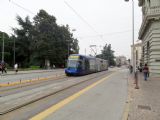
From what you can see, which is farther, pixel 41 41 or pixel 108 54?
pixel 108 54

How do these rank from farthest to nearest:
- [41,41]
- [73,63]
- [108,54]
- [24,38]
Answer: [108,54], [24,38], [41,41], [73,63]

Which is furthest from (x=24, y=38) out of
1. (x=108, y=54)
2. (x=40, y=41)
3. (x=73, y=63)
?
(x=108, y=54)

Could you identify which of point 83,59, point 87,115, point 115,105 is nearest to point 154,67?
point 83,59

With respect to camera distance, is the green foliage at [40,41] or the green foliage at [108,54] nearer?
the green foliage at [40,41]

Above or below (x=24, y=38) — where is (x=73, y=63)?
below

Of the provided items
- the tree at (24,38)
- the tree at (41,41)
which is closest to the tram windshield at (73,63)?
the tree at (41,41)

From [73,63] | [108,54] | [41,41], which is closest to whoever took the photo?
[73,63]

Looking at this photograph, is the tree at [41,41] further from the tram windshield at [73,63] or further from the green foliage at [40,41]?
the tram windshield at [73,63]

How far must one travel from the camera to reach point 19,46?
7306cm

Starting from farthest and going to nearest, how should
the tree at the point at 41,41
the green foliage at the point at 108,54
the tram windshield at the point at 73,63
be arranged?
the green foliage at the point at 108,54 < the tree at the point at 41,41 < the tram windshield at the point at 73,63

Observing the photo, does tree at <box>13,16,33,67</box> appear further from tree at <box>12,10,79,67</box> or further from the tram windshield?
the tram windshield

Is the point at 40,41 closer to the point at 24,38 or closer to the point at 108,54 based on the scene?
the point at 24,38

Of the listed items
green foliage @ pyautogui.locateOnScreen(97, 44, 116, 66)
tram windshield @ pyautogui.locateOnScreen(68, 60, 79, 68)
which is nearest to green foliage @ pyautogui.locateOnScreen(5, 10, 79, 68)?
tram windshield @ pyautogui.locateOnScreen(68, 60, 79, 68)

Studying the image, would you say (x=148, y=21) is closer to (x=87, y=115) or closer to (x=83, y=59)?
(x=83, y=59)
